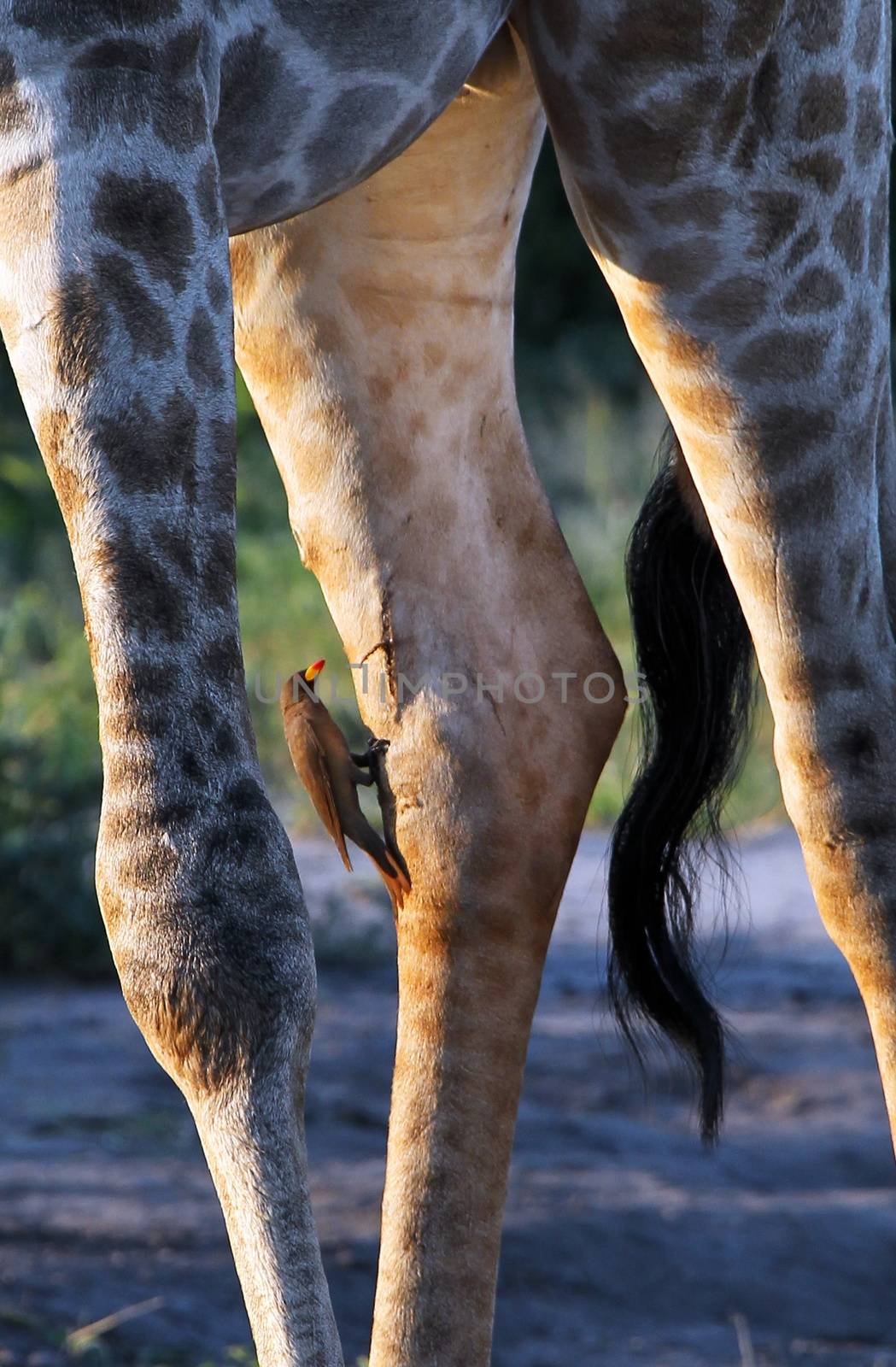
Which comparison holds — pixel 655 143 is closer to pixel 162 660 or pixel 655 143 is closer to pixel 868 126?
pixel 868 126

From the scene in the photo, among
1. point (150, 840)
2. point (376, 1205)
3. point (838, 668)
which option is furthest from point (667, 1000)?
point (150, 840)

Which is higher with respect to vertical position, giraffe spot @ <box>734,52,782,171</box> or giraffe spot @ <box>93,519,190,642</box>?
giraffe spot @ <box>734,52,782,171</box>

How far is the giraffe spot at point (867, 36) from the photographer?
1.49m

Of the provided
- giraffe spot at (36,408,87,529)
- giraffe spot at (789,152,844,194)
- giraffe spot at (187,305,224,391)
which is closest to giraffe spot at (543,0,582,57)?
giraffe spot at (789,152,844,194)

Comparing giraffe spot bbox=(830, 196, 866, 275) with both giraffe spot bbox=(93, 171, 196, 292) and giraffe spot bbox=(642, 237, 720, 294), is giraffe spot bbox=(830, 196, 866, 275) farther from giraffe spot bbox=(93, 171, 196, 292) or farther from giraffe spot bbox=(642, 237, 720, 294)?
giraffe spot bbox=(93, 171, 196, 292)

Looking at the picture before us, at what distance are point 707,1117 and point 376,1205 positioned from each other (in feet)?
2.78

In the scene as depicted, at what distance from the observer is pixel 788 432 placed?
1.54 m

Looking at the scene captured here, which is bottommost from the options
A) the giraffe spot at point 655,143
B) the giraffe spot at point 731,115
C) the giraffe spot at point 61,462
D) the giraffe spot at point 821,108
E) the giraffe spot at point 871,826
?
the giraffe spot at point 871,826

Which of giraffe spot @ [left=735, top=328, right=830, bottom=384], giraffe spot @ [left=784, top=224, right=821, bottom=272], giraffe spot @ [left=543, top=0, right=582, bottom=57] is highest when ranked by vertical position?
giraffe spot @ [left=543, top=0, right=582, bottom=57]

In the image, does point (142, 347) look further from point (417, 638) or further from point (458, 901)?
point (458, 901)

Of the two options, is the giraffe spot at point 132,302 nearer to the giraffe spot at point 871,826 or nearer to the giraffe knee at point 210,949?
the giraffe knee at point 210,949

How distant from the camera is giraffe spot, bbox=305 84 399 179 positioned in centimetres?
127

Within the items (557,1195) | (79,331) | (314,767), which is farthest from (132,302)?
(557,1195)

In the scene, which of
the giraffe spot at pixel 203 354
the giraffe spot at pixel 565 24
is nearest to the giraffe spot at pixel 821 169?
the giraffe spot at pixel 565 24
